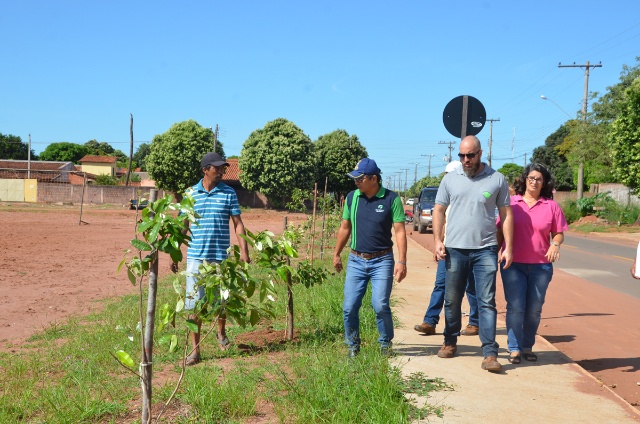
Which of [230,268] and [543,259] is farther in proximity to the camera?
[543,259]

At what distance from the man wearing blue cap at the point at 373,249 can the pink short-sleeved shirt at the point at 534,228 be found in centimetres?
104

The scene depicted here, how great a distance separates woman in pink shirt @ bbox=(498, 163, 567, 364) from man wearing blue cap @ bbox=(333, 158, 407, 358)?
996 mm

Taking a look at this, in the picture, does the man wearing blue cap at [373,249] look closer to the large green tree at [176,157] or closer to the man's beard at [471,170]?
the man's beard at [471,170]

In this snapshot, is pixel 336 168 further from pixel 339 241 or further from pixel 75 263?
pixel 339 241

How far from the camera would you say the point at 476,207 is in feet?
18.5

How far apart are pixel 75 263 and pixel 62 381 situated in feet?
38.8

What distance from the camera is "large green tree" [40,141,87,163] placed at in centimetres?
10794

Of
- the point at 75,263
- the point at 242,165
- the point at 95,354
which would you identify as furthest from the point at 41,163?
the point at 95,354

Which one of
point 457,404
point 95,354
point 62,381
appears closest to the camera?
point 457,404

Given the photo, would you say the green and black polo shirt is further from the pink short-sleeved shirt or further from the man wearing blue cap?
the pink short-sleeved shirt

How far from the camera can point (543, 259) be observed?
233 inches

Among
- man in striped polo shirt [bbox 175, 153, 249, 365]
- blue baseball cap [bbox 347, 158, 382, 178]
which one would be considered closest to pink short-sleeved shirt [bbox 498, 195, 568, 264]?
blue baseball cap [bbox 347, 158, 382, 178]

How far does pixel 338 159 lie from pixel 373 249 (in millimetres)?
66051

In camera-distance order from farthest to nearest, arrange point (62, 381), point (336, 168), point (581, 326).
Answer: point (336, 168), point (581, 326), point (62, 381)
